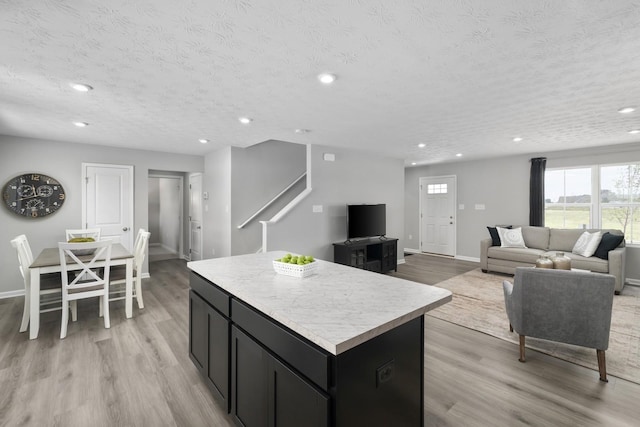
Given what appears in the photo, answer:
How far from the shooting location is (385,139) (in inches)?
181

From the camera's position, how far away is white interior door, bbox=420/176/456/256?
24.1 feet

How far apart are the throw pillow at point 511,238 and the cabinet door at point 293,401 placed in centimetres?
567

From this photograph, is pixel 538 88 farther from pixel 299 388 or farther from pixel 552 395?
pixel 299 388

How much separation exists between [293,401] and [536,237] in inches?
239

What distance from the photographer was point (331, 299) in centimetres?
157

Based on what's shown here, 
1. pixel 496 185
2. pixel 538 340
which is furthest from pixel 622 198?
pixel 538 340

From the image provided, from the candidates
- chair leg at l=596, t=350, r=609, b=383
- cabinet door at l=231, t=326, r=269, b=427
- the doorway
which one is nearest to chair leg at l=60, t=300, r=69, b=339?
cabinet door at l=231, t=326, r=269, b=427

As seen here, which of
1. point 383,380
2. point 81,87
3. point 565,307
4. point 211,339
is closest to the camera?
point 383,380

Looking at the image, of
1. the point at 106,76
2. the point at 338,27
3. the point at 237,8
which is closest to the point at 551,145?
the point at 338,27

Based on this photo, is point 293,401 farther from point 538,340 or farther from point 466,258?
point 466,258

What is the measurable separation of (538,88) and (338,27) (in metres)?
2.00

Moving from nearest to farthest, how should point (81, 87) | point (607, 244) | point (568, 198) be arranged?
1. point (81, 87)
2. point (607, 244)
3. point (568, 198)

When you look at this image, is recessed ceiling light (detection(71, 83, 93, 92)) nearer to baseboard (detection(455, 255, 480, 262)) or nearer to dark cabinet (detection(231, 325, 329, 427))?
dark cabinet (detection(231, 325, 329, 427))

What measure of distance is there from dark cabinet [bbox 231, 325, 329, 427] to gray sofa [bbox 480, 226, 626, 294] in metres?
5.14
